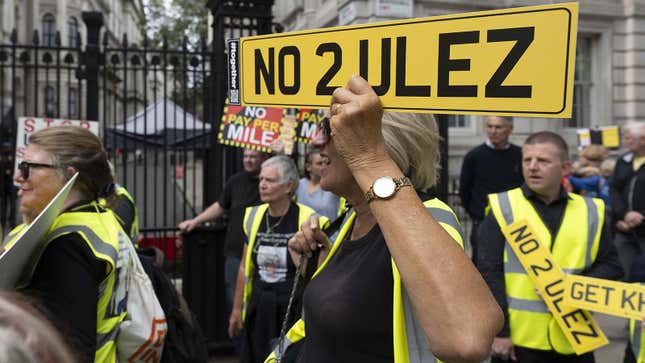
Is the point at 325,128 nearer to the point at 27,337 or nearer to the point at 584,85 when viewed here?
the point at 27,337

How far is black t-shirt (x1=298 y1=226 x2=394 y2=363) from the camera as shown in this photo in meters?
1.68

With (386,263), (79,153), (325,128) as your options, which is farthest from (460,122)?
(386,263)

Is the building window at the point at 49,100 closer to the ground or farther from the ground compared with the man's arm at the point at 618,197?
farther from the ground

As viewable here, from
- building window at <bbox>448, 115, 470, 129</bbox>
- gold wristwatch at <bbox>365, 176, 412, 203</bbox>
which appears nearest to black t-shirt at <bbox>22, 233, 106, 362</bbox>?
gold wristwatch at <bbox>365, 176, 412, 203</bbox>

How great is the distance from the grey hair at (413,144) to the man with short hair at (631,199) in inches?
182

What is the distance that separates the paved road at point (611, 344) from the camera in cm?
561

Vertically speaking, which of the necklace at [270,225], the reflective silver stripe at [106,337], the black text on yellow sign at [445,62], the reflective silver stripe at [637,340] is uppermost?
the black text on yellow sign at [445,62]

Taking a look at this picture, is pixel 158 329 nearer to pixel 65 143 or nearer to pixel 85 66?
pixel 65 143

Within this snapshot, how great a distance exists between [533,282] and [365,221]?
1612mm

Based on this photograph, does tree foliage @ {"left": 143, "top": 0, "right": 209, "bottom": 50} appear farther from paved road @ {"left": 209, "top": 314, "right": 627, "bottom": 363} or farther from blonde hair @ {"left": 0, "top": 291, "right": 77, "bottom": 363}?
blonde hair @ {"left": 0, "top": 291, "right": 77, "bottom": 363}

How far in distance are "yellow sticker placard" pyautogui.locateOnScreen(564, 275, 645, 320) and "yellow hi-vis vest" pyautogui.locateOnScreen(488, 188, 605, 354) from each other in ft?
0.57

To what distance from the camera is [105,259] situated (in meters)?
2.21

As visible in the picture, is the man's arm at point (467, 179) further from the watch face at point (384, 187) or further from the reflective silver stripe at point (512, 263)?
the watch face at point (384, 187)

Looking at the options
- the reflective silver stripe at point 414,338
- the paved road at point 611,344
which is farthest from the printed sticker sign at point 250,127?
the reflective silver stripe at point 414,338
